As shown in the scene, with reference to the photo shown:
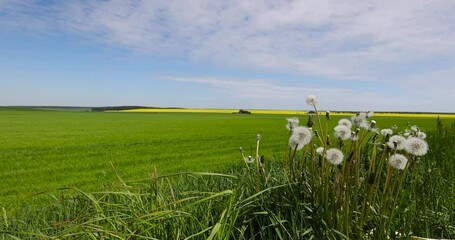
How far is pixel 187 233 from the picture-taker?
256 cm

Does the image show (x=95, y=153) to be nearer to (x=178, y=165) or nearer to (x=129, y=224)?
(x=178, y=165)

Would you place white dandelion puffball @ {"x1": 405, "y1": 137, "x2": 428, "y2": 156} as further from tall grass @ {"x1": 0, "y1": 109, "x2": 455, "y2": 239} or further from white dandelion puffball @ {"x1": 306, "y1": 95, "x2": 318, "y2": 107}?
white dandelion puffball @ {"x1": 306, "y1": 95, "x2": 318, "y2": 107}

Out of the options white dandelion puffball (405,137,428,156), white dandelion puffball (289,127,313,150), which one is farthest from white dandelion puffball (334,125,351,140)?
white dandelion puffball (405,137,428,156)

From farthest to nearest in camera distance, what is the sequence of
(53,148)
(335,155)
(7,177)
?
(53,148) < (7,177) < (335,155)

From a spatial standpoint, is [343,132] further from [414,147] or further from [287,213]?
[287,213]

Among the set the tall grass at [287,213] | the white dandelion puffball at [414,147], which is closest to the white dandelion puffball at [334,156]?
the tall grass at [287,213]

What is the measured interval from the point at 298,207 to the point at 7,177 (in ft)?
35.7

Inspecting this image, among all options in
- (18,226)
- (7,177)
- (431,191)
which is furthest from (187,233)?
(7,177)

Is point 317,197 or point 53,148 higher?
point 317,197

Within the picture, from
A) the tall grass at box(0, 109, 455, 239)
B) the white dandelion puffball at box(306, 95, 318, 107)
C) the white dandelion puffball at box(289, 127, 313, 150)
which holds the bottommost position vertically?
the tall grass at box(0, 109, 455, 239)

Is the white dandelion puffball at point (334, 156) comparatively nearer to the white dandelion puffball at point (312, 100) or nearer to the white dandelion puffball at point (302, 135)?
the white dandelion puffball at point (302, 135)

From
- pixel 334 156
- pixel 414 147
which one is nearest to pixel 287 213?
pixel 334 156

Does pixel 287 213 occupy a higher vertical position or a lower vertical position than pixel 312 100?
Result: lower

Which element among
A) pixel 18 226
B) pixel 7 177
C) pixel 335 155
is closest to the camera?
pixel 335 155
